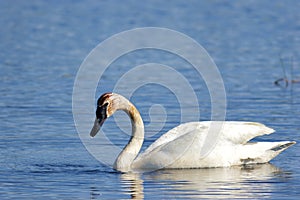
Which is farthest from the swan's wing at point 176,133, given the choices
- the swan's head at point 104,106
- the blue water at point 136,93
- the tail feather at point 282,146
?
the tail feather at point 282,146

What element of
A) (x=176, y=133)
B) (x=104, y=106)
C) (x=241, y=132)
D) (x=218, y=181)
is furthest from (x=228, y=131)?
(x=104, y=106)

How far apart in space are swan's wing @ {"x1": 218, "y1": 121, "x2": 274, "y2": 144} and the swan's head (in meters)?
1.63

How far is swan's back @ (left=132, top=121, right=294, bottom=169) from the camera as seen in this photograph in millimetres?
13094

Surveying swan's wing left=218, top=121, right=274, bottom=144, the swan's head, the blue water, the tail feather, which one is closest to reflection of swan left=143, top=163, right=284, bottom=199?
the blue water

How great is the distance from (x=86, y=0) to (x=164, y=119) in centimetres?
1759

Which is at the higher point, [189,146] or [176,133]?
[176,133]

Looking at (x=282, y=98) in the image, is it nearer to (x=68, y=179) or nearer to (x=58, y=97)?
(x=58, y=97)

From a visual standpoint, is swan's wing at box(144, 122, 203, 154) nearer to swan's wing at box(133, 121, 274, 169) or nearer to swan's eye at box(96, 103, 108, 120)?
swan's wing at box(133, 121, 274, 169)

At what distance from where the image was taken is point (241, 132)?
1336 cm

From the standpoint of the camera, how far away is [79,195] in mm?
11375

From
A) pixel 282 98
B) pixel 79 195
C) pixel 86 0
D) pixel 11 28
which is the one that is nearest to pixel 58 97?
pixel 282 98

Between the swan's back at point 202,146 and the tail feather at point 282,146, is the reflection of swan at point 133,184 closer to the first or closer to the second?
the swan's back at point 202,146

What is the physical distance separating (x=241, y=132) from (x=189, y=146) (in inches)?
32.1

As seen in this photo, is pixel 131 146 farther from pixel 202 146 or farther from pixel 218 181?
pixel 218 181
